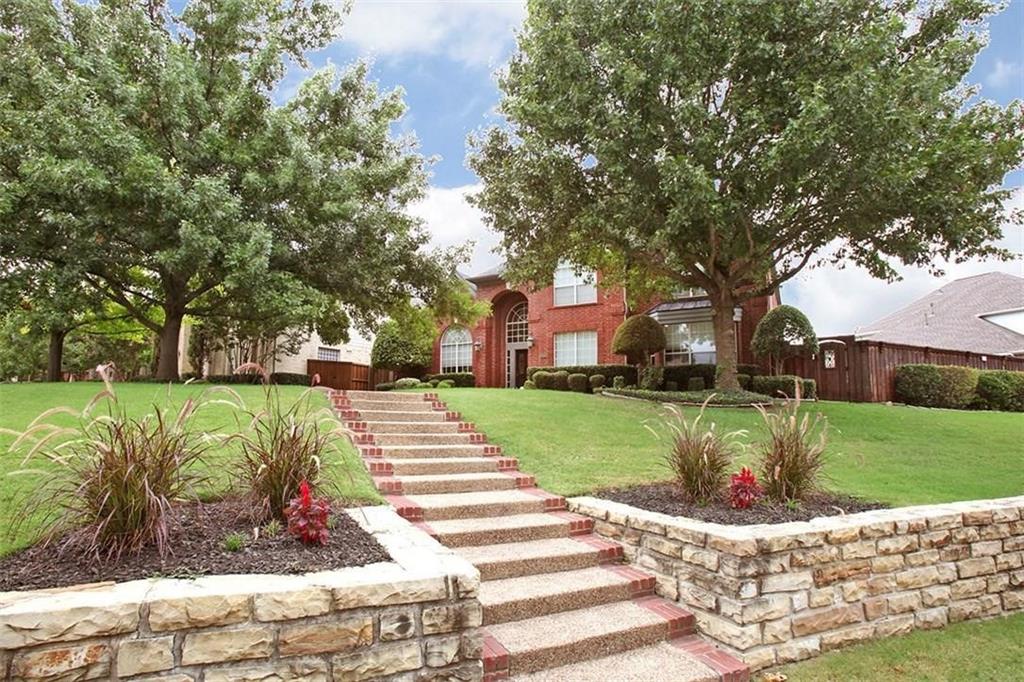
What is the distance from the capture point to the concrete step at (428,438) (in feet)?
25.6

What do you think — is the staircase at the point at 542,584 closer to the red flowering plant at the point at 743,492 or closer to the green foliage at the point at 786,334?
the red flowering plant at the point at 743,492

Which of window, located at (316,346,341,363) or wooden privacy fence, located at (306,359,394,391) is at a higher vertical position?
window, located at (316,346,341,363)

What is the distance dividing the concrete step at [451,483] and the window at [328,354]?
62.3 ft

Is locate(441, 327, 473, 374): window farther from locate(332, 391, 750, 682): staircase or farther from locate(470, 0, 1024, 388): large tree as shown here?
locate(332, 391, 750, 682): staircase

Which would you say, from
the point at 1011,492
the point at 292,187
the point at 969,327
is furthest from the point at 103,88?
the point at 969,327

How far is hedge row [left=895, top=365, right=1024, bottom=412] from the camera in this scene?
15.1 meters

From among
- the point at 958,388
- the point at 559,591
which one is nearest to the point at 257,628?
the point at 559,591

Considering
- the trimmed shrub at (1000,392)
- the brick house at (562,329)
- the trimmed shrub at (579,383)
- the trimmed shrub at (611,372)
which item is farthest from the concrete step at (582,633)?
the trimmed shrub at (1000,392)

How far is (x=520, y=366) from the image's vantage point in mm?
23641

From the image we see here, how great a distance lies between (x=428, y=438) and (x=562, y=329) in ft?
44.9

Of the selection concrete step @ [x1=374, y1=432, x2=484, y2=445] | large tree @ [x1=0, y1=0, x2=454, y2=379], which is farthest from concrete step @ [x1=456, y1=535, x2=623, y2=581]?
large tree @ [x1=0, y1=0, x2=454, y2=379]

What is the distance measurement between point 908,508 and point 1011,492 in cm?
245

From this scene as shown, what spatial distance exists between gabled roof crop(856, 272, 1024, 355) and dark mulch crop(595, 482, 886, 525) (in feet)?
73.1

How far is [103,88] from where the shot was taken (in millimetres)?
10953
